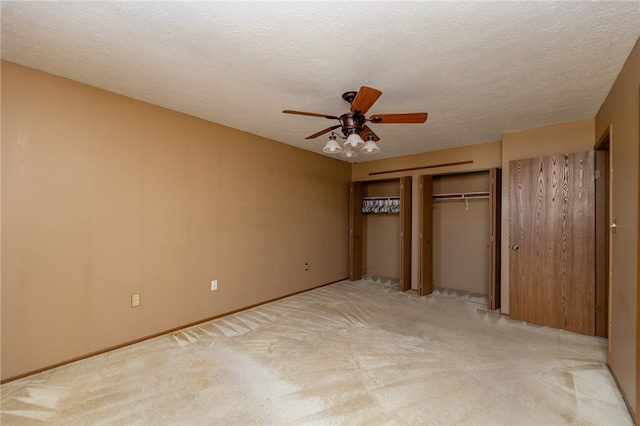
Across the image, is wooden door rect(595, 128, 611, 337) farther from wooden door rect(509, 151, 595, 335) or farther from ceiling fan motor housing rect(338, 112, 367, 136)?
ceiling fan motor housing rect(338, 112, 367, 136)

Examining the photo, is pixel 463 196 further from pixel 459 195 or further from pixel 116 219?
pixel 116 219

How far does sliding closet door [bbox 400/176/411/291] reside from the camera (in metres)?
4.77

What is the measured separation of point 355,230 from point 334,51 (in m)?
3.85

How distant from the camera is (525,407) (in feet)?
6.24

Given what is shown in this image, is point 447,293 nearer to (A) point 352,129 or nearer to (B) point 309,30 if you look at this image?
(A) point 352,129

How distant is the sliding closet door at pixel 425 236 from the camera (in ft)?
15.0

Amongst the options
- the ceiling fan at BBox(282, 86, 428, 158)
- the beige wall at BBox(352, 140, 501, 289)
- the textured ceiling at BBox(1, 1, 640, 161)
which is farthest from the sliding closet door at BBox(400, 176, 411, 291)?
the ceiling fan at BBox(282, 86, 428, 158)

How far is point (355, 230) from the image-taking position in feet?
17.9

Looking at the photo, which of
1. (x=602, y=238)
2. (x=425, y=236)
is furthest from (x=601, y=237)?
(x=425, y=236)

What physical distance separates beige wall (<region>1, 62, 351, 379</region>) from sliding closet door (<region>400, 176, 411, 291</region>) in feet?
6.83

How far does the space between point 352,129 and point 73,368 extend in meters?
3.07

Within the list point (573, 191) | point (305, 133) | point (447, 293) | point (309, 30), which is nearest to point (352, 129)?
point (309, 30)

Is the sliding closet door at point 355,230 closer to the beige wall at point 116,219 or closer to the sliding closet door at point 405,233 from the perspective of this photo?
the sliding closet door at point 405,233

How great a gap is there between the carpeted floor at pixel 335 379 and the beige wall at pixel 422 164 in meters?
1.85
